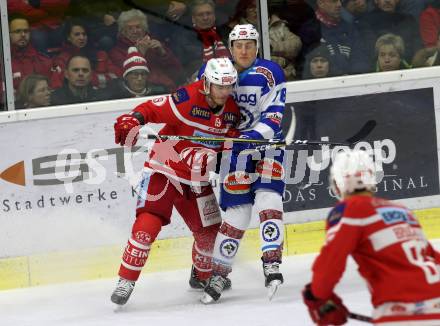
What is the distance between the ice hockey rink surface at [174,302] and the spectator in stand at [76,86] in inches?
38.1

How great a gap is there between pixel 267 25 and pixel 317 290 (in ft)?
11.3

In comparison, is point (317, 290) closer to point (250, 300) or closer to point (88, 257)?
point (250, 300)

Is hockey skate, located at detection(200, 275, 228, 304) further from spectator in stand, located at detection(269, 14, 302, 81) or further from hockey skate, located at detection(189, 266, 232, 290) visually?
spectator in stand, located at detection(269, 14, 302, 81)

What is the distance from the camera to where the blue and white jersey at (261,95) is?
5.11 meters

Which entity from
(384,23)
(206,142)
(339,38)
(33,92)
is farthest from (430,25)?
(33,92)

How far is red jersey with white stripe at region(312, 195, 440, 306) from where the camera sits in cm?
296

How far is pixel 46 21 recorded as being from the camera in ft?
19.9

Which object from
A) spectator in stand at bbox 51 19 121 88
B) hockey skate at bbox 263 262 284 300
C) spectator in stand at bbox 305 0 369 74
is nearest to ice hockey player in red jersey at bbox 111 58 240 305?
hockey skate at bbox 263 262 284 300

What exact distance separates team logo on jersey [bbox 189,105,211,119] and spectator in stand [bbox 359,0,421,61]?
1.70 metres

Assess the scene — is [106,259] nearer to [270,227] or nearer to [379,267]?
[270,227]

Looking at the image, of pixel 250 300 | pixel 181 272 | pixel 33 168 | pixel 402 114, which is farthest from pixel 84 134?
pixel 402 114

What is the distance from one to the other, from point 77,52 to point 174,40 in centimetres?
53

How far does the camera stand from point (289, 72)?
6.27 meters

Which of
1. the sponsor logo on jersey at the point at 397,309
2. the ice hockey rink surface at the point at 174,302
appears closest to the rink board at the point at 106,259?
the ice hockey rink surface at the point at 174,302
